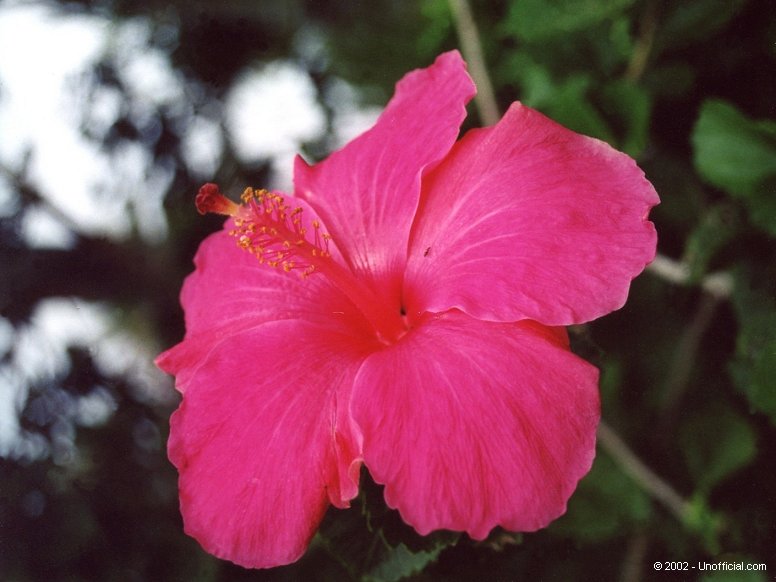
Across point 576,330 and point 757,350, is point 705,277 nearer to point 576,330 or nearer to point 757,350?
point 757,350

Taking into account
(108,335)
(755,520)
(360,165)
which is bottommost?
(755,520)

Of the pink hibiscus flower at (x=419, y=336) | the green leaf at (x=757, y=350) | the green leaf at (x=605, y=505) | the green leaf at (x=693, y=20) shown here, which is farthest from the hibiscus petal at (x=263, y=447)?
the green leaf at (x=693, y=20)

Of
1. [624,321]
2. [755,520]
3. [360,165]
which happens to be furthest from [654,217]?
[360,165]

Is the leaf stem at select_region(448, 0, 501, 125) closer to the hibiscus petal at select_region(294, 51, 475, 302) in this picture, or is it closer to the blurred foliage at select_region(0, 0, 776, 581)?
the blurred foliage at select_region(0, 0, 776, 581)

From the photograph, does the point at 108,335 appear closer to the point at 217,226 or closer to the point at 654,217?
the point at 217,226

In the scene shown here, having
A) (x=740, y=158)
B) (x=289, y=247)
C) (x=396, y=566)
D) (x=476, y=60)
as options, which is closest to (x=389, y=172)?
(x=289, y=247)

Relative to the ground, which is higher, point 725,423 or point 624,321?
point 624,321
